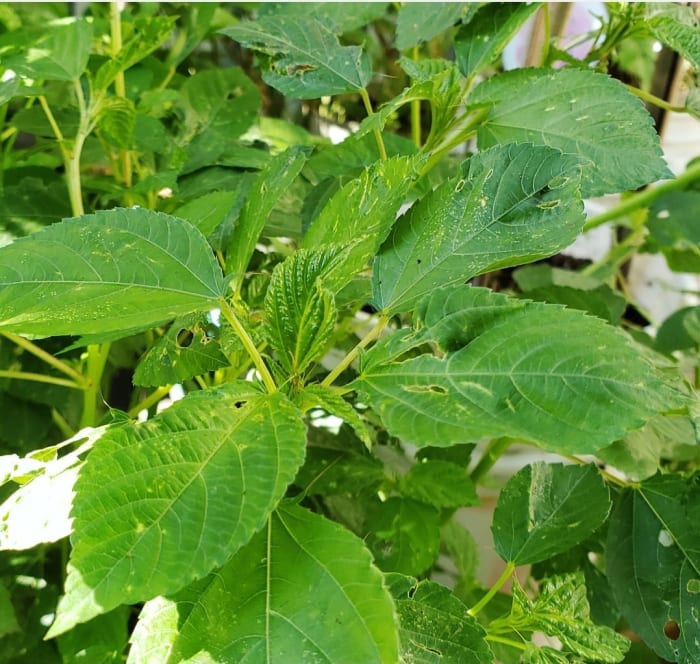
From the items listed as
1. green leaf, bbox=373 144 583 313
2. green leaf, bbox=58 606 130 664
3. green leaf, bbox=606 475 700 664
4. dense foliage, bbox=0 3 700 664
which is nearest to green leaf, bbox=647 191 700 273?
dense foliage, bbox=0 3 700 664

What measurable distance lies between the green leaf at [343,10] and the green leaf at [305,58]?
8 centimetres

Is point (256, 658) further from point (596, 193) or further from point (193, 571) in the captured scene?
point (596, 193)

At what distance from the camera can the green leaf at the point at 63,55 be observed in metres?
0.52

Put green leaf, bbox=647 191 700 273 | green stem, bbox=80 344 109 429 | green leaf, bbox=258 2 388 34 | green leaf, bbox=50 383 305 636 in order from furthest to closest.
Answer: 1. green leaf, bbox=647 191 700 273
2. green leaf, bbox=258 2 388 34
3. green stem, bbox=80 344 109 429
4. green leaf, bbox=50 383 305 636

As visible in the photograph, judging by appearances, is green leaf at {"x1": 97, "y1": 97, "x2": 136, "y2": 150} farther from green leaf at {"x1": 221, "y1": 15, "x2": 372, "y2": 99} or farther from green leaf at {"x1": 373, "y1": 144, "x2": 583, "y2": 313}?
green leaf at {"x1": 373, "y1": 144, "x2": 583, "y2": 313}

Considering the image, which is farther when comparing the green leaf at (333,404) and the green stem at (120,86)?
the green stem at (120,86)

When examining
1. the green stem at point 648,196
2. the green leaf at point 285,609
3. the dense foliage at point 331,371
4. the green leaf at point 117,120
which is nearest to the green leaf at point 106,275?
the dense foliage at point 331,371

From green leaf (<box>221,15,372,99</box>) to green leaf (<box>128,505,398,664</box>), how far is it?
33 cm

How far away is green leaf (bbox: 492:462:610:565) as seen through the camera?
1.46ft

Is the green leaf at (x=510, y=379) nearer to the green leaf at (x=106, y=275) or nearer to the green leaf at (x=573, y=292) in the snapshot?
the green leaf at (x=106, y=275)

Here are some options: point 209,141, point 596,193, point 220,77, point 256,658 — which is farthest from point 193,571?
point 220,77

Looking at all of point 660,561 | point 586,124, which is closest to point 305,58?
point 586,124

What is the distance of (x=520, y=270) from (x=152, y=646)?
65 cm

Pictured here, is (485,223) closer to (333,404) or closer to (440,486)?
(333,404)
